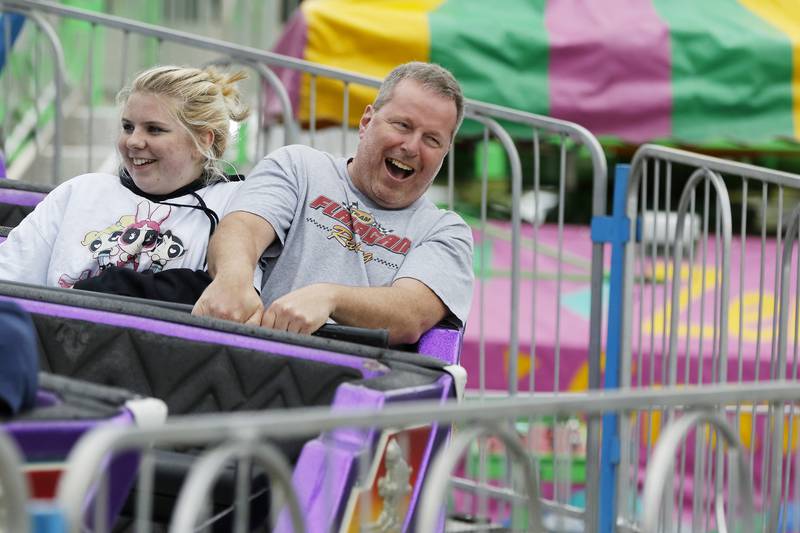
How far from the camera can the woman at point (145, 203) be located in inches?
112

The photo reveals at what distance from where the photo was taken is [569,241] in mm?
5254

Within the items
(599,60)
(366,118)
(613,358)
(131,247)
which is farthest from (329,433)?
(599,60)

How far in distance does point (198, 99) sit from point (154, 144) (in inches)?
6.2

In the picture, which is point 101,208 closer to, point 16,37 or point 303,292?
point 303,292

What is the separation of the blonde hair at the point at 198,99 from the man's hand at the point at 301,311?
49 cm

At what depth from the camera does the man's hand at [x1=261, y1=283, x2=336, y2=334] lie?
2.64 metres

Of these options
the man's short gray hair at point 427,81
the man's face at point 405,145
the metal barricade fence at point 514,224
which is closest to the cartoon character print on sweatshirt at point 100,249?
the man's face at point 405,145

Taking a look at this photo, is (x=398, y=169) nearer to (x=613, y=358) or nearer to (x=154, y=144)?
(x=154, y=144)

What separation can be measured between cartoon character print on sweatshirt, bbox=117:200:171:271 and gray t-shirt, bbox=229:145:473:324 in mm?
175

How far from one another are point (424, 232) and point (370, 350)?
68 cm

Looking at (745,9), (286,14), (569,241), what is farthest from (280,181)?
(286,14)

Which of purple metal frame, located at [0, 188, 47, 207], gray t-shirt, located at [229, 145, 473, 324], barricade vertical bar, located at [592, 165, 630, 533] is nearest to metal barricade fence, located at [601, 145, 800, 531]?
barricade vertical bar, located at [592, 165, 630, 533]

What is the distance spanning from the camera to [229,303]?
266cm

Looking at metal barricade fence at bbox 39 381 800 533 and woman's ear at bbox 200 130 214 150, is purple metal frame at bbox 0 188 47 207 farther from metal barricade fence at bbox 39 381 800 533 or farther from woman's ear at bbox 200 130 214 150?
metal barricade fence at bbox 39 381 800 533
